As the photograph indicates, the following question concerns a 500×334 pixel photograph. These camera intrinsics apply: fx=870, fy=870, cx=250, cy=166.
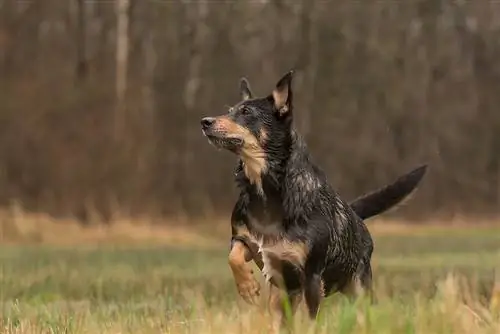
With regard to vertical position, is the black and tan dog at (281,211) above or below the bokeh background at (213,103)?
below

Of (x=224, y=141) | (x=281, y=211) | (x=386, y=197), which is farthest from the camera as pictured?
(x=386, y=197)

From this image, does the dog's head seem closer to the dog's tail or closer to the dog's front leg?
the dog's front leg

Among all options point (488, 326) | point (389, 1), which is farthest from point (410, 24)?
point (488, 326)

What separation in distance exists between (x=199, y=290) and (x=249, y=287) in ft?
7.43

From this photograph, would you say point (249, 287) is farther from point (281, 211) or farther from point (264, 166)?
point (264, 166)

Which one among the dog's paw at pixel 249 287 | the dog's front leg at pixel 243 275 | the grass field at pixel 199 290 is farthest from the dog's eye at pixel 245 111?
the grass field at pixel 199 290

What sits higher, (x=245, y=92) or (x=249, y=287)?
(x=245, y=92)

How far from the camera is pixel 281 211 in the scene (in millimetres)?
4473

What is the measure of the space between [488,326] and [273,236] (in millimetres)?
1239

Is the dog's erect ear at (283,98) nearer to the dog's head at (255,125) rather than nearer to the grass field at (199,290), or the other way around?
the dog's head at (255,125)

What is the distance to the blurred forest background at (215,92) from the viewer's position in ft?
50.1

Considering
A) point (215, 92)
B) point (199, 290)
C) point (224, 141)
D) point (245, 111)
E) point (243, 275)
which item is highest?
point (215, 92)

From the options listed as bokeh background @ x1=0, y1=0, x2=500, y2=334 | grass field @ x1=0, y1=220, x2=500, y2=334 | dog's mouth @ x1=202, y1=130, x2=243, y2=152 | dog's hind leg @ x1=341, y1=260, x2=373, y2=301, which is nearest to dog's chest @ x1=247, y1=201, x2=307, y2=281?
grass field @ x1=0, y1=220, x2=500, y2=334

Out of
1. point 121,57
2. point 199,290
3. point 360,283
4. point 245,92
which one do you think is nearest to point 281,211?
point 360,283
